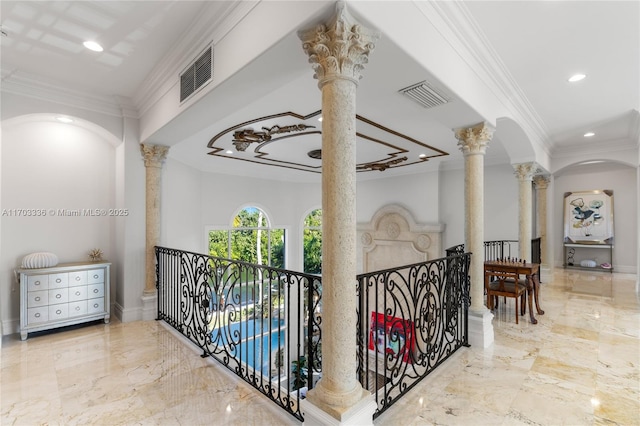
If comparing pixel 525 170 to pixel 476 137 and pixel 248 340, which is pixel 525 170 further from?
pixel 248 340

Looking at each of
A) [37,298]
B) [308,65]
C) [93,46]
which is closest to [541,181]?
[308,65]

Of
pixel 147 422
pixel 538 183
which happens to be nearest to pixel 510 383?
pixel 147 422

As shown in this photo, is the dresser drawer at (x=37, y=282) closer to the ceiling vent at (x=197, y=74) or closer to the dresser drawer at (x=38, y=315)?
the dresser drawer at (x=38, y=315)

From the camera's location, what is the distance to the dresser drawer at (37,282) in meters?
3.57

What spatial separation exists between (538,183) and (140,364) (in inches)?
343

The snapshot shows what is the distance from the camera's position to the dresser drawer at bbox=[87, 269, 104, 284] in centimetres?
396

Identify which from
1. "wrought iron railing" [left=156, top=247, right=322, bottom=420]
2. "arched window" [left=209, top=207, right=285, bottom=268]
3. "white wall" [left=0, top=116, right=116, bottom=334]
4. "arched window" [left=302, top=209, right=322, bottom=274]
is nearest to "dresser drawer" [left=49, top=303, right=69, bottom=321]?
"white wall" [left=0, top=116, right=116, bottom=334]

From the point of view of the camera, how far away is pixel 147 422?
2066 mm

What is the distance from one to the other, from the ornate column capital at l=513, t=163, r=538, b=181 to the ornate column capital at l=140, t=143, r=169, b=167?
6230mm

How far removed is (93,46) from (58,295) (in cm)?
295

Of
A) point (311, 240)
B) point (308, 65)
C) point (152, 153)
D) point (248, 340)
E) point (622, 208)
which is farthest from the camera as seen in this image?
point (311, 240)

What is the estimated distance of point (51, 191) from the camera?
4.04 metres

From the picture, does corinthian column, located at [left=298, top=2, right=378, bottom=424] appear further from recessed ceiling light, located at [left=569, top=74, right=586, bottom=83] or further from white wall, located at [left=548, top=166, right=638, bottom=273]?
white wall, located at [left=548, top=166, right=638, bottom=273]

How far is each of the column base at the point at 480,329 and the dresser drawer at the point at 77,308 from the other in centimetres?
477
